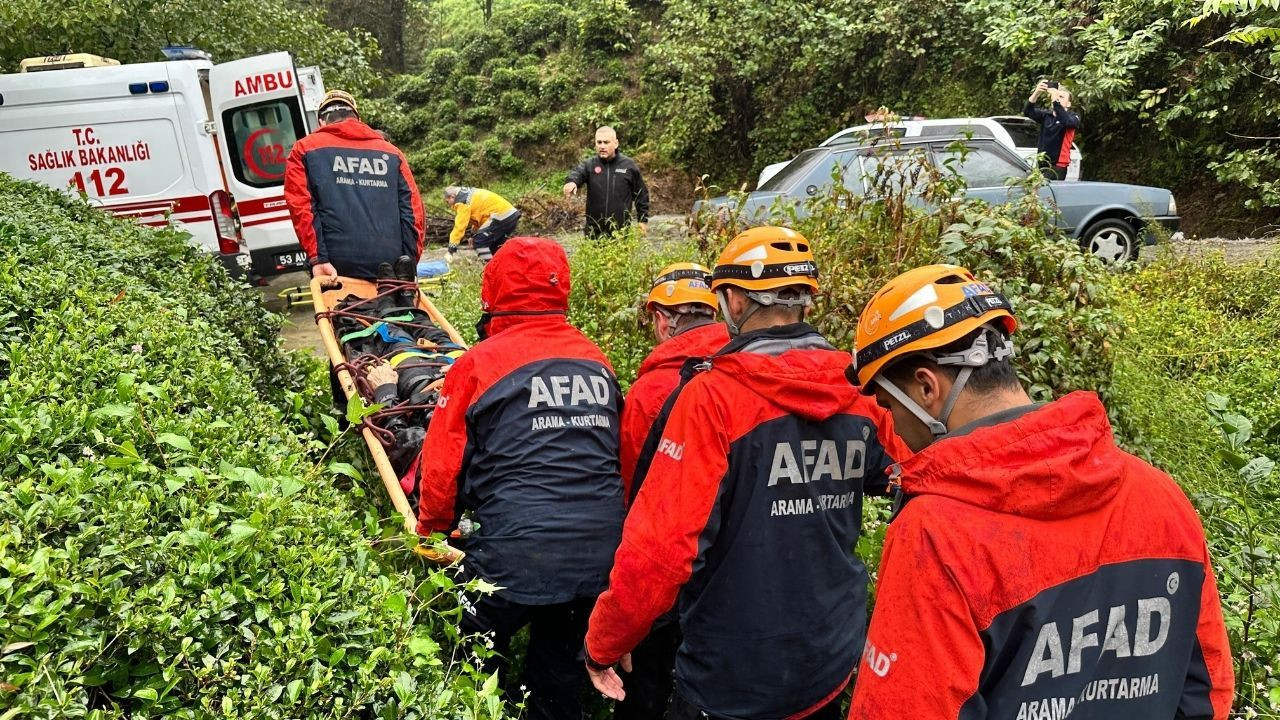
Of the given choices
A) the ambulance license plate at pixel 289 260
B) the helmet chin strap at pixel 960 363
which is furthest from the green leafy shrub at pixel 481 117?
the helmet chin strap at pixel 960 363

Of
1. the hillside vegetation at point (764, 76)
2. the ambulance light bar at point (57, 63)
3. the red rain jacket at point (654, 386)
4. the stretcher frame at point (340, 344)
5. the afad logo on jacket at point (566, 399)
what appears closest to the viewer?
the afad logo on jacket at point (566, 399)

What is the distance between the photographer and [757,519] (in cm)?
225

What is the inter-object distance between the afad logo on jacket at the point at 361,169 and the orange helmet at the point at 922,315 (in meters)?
4.83

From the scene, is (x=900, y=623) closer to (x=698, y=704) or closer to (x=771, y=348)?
(x=771, y=348)

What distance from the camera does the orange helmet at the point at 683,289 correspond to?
3.39 meters

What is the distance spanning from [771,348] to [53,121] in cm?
934

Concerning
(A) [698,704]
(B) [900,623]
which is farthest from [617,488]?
(B) [900,623]

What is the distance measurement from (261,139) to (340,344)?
5291mm

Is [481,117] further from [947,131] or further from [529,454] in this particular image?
[529,454]

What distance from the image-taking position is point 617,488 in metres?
2.97

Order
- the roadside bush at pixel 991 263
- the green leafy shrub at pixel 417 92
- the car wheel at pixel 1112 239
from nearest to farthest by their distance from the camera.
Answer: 1. the roadside bush at pixel 991 263
2. the car wheel at pixel 1112 239
3. the green leafy shrub at pixel 417 92

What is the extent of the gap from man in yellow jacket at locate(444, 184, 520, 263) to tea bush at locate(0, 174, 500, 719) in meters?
6.42

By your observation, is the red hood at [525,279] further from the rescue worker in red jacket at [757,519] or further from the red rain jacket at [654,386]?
the rescue worker in red jacket at [757,519]

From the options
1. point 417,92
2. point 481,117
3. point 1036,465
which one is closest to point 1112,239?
point 1036,465
